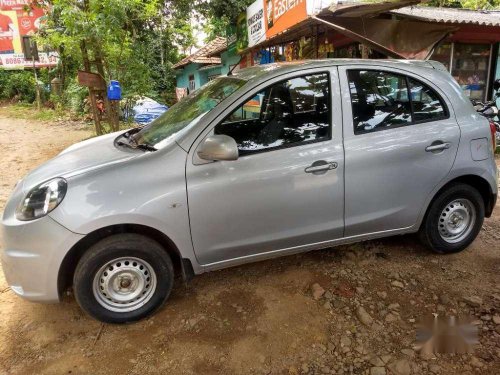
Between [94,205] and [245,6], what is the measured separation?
37.6 feet

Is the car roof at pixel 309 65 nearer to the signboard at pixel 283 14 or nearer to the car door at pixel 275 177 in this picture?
the car door at pixel 275 177

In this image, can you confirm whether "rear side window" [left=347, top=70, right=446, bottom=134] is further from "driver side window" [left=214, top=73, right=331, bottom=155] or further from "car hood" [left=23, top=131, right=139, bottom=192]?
"car hood" [left=23, top=131, right=139, bottom=192]

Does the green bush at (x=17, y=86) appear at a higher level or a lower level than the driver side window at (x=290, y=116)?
higher

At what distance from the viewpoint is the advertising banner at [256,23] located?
32.8ft

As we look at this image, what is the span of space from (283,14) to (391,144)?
6.33 metres

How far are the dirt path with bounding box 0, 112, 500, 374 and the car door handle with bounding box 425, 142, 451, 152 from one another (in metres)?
1.04

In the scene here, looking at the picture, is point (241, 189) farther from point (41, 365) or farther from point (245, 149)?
point (41, 365)

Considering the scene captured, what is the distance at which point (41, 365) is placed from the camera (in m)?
2.49

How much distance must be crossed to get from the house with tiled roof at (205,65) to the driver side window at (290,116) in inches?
484

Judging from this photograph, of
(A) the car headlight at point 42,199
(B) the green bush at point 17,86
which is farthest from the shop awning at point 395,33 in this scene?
(B) the green bush at point 17,86

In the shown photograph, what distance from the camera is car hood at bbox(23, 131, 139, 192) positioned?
269 cm

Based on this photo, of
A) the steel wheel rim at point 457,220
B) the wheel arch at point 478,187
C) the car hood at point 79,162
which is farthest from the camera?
the steel wheel rim at point 457,220

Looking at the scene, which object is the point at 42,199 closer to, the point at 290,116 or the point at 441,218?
the point at 290,116

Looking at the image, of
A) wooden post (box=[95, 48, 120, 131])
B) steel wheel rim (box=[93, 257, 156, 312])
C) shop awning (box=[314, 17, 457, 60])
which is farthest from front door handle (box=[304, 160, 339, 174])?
wooden post (box=[95, 48, 120, 131])
